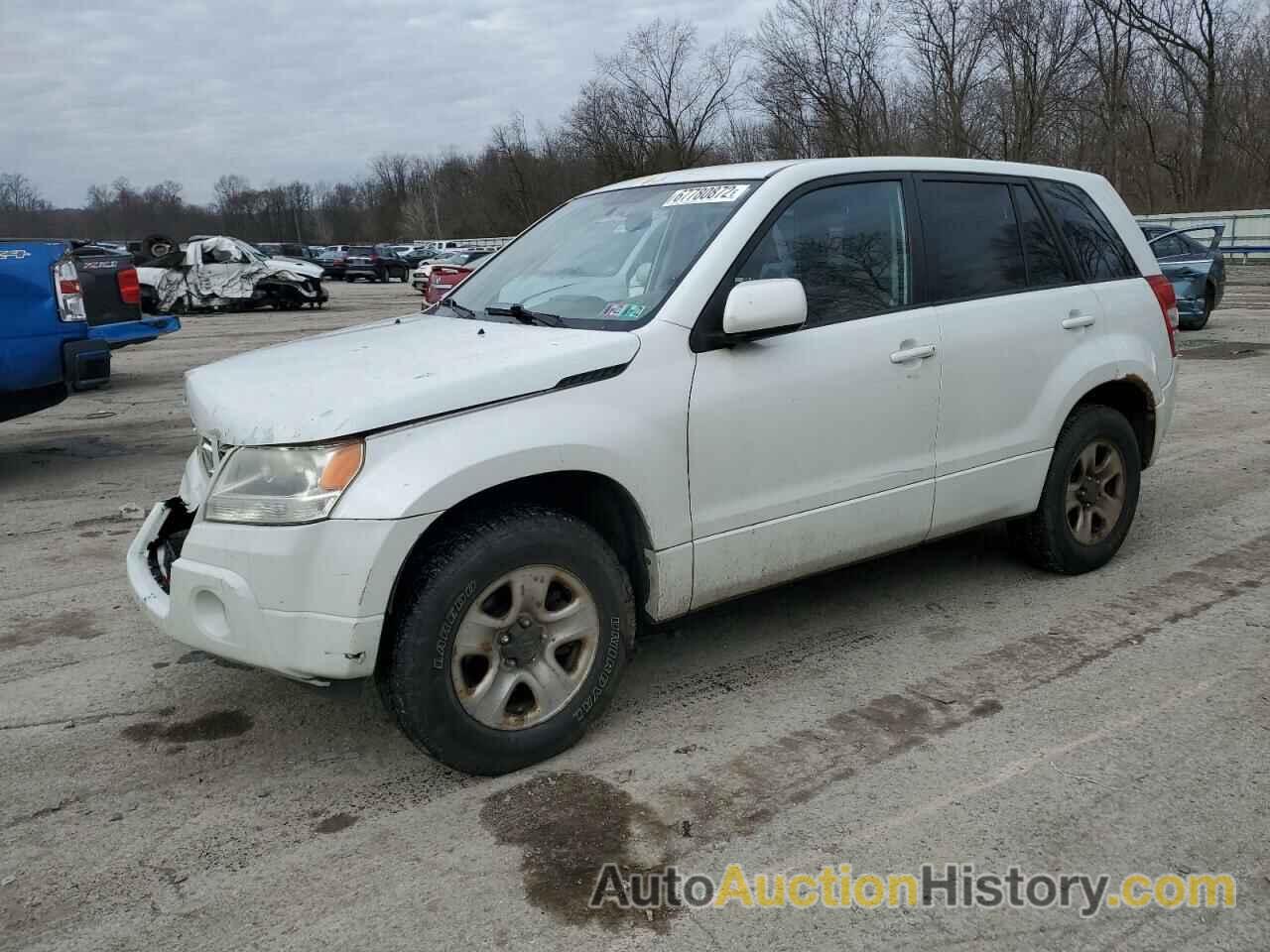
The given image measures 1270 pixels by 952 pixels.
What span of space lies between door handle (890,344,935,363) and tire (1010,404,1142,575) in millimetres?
959

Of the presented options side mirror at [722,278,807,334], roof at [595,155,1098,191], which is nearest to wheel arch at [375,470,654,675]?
side mirror at [722,278,807,334]

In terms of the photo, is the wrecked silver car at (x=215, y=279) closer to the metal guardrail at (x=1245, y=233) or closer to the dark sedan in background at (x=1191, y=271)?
the dark sedan in background at (x=1191, y=271)

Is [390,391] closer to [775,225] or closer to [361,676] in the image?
[361,676]

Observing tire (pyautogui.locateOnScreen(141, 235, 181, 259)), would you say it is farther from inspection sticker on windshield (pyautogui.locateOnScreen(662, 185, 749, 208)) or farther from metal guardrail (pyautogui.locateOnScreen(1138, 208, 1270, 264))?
metal guardrail (pyautogui.locateOnScreen(1138, 208, 1270, 264))

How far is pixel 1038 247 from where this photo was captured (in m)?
4.54

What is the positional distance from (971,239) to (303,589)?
9.77ft

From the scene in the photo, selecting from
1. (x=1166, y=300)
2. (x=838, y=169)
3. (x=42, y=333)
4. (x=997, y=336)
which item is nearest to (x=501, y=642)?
(x=838, y=169)

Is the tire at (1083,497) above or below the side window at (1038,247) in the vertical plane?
below

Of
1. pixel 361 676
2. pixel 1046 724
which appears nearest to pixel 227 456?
pixel 361 676

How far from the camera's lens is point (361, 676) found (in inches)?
116

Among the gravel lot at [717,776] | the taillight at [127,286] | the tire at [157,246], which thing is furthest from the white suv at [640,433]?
the tire at [157,246]

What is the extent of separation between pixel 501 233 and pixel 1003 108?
37634mm

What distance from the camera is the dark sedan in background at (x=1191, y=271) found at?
14.6 m

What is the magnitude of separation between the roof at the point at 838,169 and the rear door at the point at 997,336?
0.20ft
